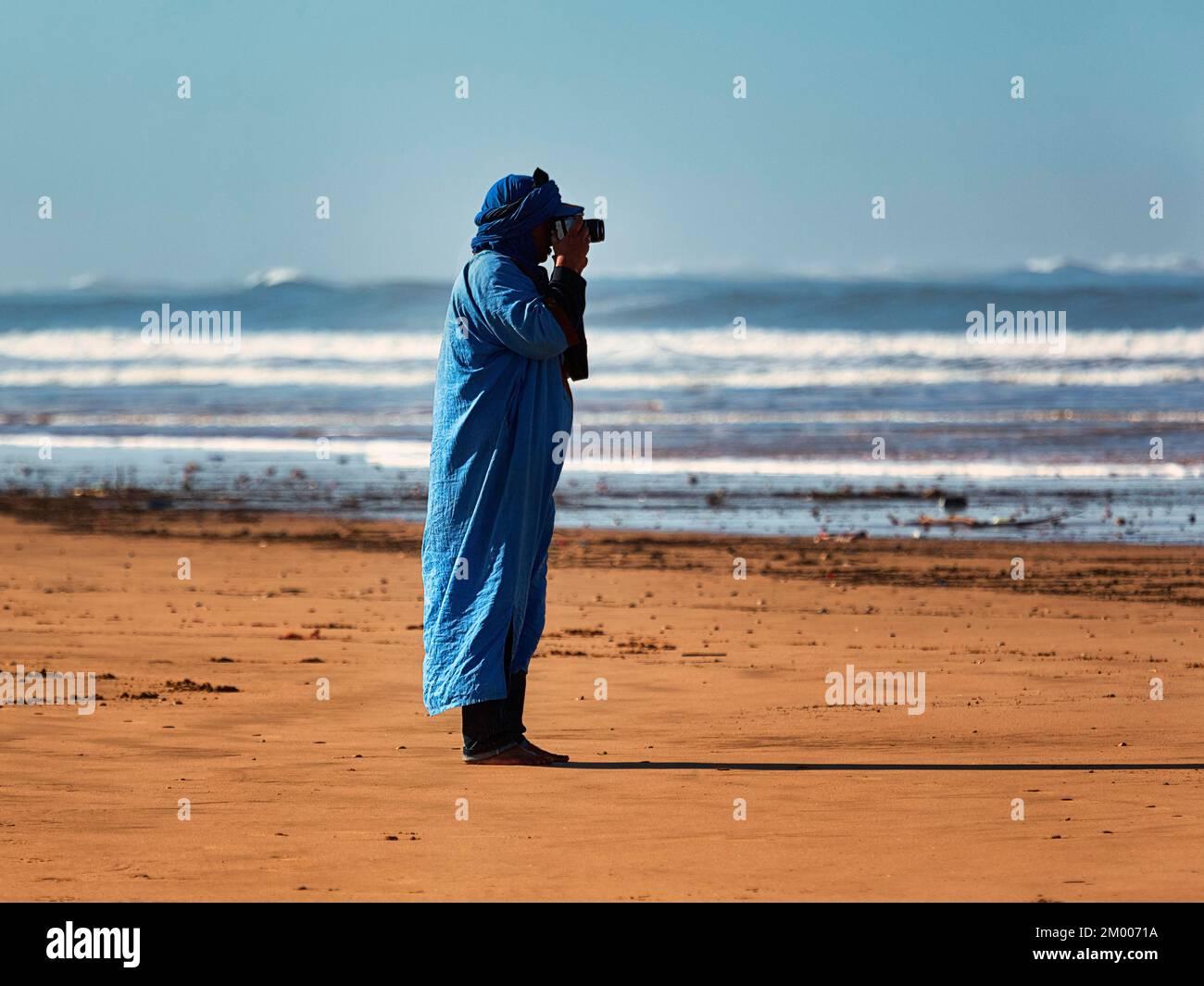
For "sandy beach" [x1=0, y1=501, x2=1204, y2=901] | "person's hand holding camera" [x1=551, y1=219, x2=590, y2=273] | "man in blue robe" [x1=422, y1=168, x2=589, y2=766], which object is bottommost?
"sandy beach" [x1=0, y1=501, x2=1204, y2=901]

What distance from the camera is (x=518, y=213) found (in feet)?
20.4

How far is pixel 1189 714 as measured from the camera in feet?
22.8

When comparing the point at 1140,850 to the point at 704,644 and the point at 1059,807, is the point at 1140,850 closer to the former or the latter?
the point at 1059,807

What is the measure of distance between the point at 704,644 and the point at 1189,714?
2.80 metres

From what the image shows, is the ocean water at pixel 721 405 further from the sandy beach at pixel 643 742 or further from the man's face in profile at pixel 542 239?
the man's face in profile at pixel 542 239

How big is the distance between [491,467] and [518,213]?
91cm

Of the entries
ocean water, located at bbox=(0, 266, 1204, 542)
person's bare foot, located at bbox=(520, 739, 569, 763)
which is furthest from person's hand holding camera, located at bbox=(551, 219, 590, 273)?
ocean water, located at bbox=(0, 266, 1204, 542)

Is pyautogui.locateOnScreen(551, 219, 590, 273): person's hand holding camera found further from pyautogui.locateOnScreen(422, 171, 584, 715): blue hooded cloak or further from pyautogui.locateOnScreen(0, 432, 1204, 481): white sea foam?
pyautogui.locateOnScreen(0, 432, 1204, 481): white sea foam

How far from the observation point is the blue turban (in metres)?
6.21

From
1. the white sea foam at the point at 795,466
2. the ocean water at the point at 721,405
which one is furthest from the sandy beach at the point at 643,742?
the white sea foam at the point at 795,466

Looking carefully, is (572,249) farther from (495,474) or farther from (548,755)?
(548,755)

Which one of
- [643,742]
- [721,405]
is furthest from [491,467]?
[721,405]

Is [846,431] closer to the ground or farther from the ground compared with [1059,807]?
farther from the ground
